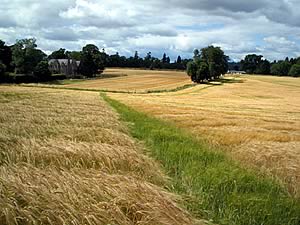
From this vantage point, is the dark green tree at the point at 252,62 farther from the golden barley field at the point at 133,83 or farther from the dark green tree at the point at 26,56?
the dark green tree at the point at 26,56

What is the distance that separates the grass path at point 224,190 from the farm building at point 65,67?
394ft

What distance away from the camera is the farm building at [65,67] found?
13125 cm

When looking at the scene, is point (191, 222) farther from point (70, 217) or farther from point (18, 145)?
point (18, 145)

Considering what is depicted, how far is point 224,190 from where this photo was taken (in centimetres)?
802

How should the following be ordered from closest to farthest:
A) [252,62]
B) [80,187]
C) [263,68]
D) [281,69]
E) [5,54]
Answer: [80,187], [5,54], [281,69], [263,68], [252,62]

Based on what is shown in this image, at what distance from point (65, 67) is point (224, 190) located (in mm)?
131046

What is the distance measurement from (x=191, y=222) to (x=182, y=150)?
6.26m

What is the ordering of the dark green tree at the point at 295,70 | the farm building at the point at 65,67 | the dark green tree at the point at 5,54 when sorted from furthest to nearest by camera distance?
the dark green tree at the point at 295,70
the farm building at the point at 65,67
the dark green tree at the point at 5,54

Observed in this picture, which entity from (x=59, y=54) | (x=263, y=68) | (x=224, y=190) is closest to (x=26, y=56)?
(x=59, y=54)

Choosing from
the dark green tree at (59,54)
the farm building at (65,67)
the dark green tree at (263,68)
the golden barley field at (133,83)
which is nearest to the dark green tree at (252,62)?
the dark green tree at (263,68)

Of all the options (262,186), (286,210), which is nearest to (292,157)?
(262,186)

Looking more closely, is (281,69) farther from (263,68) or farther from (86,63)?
(86,63)

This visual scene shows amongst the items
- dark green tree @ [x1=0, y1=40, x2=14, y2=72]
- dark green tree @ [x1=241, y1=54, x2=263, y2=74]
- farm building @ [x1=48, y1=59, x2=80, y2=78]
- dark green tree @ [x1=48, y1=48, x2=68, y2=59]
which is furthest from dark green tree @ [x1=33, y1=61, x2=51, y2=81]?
dark green tree @ [x1=241, y1=54, x2=263, y2=74]

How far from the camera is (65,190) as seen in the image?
6.24 meters
